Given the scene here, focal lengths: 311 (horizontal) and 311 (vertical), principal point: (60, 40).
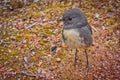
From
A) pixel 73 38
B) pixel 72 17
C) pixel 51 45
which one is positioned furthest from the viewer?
pixel 51 45

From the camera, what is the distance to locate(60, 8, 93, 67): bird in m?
3.72

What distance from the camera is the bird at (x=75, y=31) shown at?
12.2 feet

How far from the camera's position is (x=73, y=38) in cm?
370

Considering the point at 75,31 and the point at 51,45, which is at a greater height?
the point at 75,31

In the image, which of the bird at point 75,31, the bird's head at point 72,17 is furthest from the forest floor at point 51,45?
the bird's head at point 72,17

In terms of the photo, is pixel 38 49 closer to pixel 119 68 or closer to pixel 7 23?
pixel 7 23

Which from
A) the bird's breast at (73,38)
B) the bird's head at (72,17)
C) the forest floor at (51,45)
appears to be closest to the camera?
the bird's breast at (73,38)

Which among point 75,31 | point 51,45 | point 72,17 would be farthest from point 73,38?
point 51,45

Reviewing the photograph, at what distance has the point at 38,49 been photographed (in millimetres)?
4551

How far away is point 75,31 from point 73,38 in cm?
10

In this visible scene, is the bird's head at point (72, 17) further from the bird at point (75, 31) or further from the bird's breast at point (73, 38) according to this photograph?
the bird's breast at point (73, 38)

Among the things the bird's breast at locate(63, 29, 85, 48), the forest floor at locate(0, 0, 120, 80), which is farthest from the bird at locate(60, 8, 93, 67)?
the forest floor at locate(0, 0, 120, 80)

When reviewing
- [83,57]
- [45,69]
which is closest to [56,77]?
[45,69]

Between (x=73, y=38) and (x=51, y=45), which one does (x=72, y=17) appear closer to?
(x=73, y=38)
